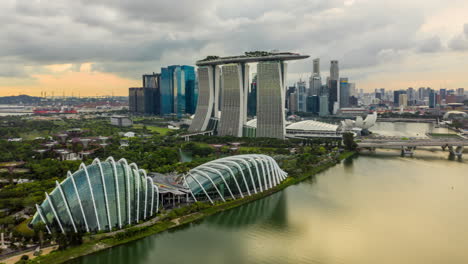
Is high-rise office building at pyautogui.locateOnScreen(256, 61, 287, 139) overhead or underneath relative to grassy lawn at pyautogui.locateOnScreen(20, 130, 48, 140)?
overhead

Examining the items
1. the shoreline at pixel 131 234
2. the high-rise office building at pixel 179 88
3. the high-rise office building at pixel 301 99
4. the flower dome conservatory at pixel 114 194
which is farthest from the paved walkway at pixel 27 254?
the high-rise office building at pixel 301 99

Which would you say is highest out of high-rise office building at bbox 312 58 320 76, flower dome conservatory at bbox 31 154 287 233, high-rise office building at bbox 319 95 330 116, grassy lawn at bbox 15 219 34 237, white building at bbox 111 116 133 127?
high-rise office building at bbox 312 58 320 76

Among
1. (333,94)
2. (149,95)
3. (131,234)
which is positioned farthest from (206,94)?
(333,94)

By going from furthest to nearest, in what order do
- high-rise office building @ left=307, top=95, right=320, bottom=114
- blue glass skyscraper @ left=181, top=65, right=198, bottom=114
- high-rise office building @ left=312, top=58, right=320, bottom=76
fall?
high-rise office building @ left=312, top=58, right=320, bottom=76
high-rise office building @ left=307, top=95, right=320, bottom=114
blue glass skyscraper @ left=181, top=65, right=198, bottom=114

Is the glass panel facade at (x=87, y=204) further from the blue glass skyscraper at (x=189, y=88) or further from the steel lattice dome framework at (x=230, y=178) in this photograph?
the blue glass skyscraper at (x=189, y=88)

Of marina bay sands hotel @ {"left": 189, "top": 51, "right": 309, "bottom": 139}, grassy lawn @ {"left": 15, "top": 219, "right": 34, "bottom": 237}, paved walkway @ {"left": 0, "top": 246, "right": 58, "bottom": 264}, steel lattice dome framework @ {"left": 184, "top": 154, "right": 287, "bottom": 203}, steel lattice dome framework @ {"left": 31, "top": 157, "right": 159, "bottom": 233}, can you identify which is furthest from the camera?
marina bay sands hotel @ {"left": 189, "top": 51, "right": 309, "bottom": 139}

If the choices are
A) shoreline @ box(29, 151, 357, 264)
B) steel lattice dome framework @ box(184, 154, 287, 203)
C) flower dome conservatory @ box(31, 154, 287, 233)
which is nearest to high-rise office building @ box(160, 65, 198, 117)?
steel lattice dome framework @ box(184, 154, 287, 203)

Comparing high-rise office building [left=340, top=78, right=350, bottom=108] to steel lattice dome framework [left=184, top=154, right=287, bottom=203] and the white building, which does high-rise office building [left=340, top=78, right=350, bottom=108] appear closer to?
the white building

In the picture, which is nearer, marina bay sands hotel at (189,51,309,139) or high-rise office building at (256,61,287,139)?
high-rise office building at (256,61,287,139)
